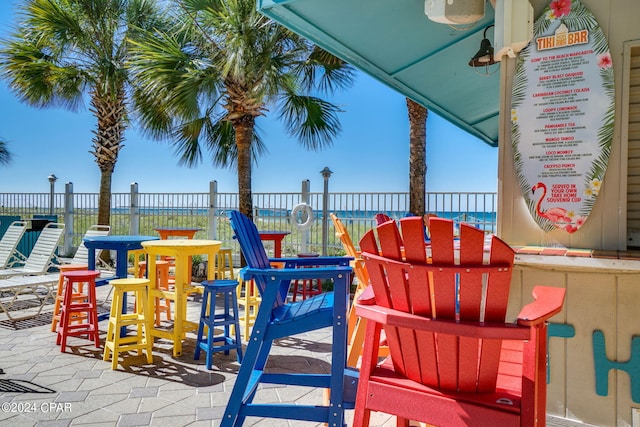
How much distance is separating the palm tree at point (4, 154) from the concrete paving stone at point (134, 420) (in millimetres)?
19920

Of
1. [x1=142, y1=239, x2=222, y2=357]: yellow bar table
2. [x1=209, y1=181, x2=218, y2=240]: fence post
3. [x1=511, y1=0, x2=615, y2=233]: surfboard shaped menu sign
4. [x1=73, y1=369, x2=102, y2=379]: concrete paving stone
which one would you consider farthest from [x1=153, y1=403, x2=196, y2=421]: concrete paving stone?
[x1=209, y1=181, x2=218, y2=240]: fence post

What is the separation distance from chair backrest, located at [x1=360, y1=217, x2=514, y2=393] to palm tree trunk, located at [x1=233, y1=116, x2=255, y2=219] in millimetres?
6327

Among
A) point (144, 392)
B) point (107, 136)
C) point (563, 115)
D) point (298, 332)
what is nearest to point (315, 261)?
point (298, 332)

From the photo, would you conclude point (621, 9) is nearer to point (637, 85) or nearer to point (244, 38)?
point (637, 85)

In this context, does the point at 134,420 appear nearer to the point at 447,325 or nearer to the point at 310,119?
the point at 447,325

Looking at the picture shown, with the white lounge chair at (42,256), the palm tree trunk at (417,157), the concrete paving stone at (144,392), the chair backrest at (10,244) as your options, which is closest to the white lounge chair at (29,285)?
the white lounge chair at (42,256)

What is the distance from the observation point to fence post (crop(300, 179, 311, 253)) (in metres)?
8.30

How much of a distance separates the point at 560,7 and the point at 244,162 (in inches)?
235

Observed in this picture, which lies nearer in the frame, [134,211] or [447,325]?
[447,325]

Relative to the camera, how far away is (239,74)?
6.04 m

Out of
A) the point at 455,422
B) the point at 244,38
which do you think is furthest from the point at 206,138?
the point at 455,422

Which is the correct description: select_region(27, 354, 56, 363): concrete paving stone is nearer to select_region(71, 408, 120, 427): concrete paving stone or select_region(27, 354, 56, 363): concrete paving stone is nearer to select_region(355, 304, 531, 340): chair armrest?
select_region(71, 408, 120, 427): concrete paving stone

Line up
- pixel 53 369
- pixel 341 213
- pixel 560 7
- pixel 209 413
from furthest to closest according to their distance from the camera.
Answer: pixel 341 213
pixel 53 369
pixel 209 413
pixel 560 7

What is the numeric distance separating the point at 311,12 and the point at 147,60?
440cm
